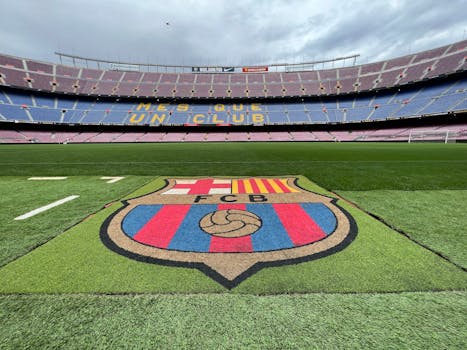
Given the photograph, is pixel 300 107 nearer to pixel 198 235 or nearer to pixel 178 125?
pixel 178 125

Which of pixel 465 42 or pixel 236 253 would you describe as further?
pixel 465 42

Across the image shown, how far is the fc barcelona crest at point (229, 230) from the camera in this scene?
7.20 ft

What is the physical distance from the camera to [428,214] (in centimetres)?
342

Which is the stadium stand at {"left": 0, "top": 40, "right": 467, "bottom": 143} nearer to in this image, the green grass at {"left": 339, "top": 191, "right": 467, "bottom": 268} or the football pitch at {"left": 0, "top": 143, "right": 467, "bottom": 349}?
the green grass at {"left": 339, "top": 191, "right": 467, "bottom": 268}

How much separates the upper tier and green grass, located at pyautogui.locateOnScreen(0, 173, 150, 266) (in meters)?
53.0

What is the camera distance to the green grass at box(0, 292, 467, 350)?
1255 millimetres

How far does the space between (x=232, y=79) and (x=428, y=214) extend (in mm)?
62091

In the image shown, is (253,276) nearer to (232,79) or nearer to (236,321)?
(236,321)

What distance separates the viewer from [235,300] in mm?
1602

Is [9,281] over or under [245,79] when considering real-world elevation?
under

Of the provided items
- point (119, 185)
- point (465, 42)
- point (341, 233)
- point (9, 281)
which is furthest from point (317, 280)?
point (465, 42)

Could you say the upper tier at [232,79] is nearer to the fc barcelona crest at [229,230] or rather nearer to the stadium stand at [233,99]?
the stadium stand at [233,99]

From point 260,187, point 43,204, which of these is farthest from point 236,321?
point 43,204

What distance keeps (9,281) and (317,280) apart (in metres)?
2.65
